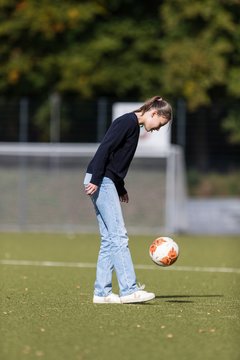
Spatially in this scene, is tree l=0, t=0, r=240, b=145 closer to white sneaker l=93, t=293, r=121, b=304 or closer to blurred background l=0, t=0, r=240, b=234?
blurred background l=0, t=0, r=240, b=234

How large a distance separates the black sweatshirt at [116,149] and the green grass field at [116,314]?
3.67ft

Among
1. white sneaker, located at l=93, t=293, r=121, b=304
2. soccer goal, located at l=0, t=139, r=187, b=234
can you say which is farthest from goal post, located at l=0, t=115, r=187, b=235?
white sneaker, located at l=93, t=293, r=121, b=304

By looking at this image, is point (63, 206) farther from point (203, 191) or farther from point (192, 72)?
point (192, 72)

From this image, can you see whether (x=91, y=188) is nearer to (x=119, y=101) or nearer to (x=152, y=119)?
(x=152, y=119)

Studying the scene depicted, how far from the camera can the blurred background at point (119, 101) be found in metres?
22.9

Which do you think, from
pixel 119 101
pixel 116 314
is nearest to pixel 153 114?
pixel 116 314

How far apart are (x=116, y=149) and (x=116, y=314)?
1.38m

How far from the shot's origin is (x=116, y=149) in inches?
406

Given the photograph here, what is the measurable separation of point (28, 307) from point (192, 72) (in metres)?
24.5

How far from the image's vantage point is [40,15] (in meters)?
36.1

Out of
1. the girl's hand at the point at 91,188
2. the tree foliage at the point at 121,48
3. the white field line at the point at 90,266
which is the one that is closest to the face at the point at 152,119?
the girl's hand at the point at 91,188

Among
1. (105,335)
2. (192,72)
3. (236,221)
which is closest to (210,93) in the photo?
(192,72)

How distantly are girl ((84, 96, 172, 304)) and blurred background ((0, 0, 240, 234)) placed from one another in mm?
11779

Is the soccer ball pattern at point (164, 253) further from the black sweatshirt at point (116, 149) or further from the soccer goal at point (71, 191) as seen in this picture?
the soccer goal at point (71, 191)
